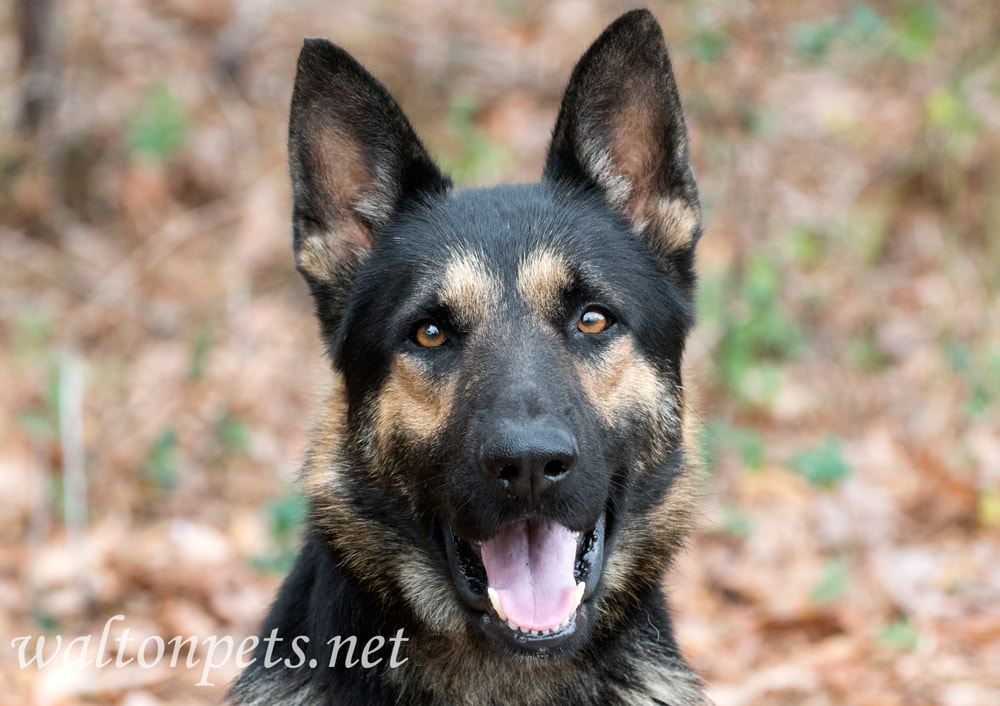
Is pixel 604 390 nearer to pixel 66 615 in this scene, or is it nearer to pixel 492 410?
pixel 492 410

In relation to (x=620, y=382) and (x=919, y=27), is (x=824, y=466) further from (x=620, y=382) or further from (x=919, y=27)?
(x=919, y=27)

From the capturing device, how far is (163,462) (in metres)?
6.56

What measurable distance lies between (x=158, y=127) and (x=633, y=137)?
5.77 metres

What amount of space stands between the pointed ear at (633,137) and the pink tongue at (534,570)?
1.20 meters

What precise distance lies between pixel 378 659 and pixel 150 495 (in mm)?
3787

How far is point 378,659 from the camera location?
3.44 metres

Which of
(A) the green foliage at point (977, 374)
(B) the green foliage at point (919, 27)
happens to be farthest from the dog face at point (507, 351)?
(B) the green foliage at point (919, 27)

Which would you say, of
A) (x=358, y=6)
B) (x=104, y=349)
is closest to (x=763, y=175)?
(x=358, y=6)

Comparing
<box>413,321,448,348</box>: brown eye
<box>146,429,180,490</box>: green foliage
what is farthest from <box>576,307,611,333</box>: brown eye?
<box>146,429,180,490</box>: green foliage

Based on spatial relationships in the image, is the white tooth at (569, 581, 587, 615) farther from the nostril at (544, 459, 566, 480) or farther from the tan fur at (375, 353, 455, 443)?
the tan fur at (375, 353, 455, 443)

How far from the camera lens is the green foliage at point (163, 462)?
648 centimetres

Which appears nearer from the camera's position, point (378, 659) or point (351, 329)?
point (378, 659)

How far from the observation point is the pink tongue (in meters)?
3.25

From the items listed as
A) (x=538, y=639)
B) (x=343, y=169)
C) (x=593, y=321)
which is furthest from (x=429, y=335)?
(x=538, y=639)
